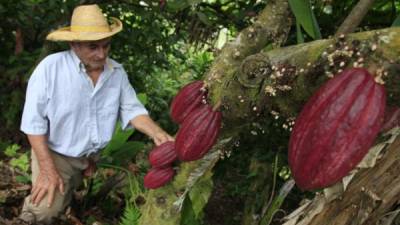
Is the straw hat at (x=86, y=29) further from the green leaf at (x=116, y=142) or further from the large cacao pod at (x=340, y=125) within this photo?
the large cacao pod at (x=340, y=125)

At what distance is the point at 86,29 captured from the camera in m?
2.24

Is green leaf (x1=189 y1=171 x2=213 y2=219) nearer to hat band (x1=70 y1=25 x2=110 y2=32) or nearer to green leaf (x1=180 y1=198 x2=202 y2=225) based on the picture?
green leaf (x1=180 y1=198 x2=202 y2=225)

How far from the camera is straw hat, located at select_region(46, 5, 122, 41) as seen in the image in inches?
86.4


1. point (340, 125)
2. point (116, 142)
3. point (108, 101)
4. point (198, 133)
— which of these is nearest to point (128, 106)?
point (108, 101)

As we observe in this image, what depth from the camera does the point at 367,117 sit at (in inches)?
33.0

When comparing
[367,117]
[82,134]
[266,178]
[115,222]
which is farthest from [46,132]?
[367,117]

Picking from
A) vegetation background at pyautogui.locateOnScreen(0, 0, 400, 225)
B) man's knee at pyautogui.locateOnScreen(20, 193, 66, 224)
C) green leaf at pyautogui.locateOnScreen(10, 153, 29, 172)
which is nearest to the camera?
vegetation background at pyautogui.locateOnScreen(0, 0, 400, 225)

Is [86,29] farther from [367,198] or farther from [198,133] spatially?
[367,198]

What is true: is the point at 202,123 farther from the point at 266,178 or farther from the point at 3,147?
the point at 3,147

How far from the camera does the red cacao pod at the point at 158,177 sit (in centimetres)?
159

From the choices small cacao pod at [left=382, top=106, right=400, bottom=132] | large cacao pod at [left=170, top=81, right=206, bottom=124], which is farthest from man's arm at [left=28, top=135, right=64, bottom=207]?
small cacao pod at [left=382, top=106, right=400, bottom=132]

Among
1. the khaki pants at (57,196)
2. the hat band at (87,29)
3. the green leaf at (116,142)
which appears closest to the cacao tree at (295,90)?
the hat band at (87,29)

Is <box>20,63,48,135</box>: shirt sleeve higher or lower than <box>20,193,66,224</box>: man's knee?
higher

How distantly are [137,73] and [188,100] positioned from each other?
2356 mm
